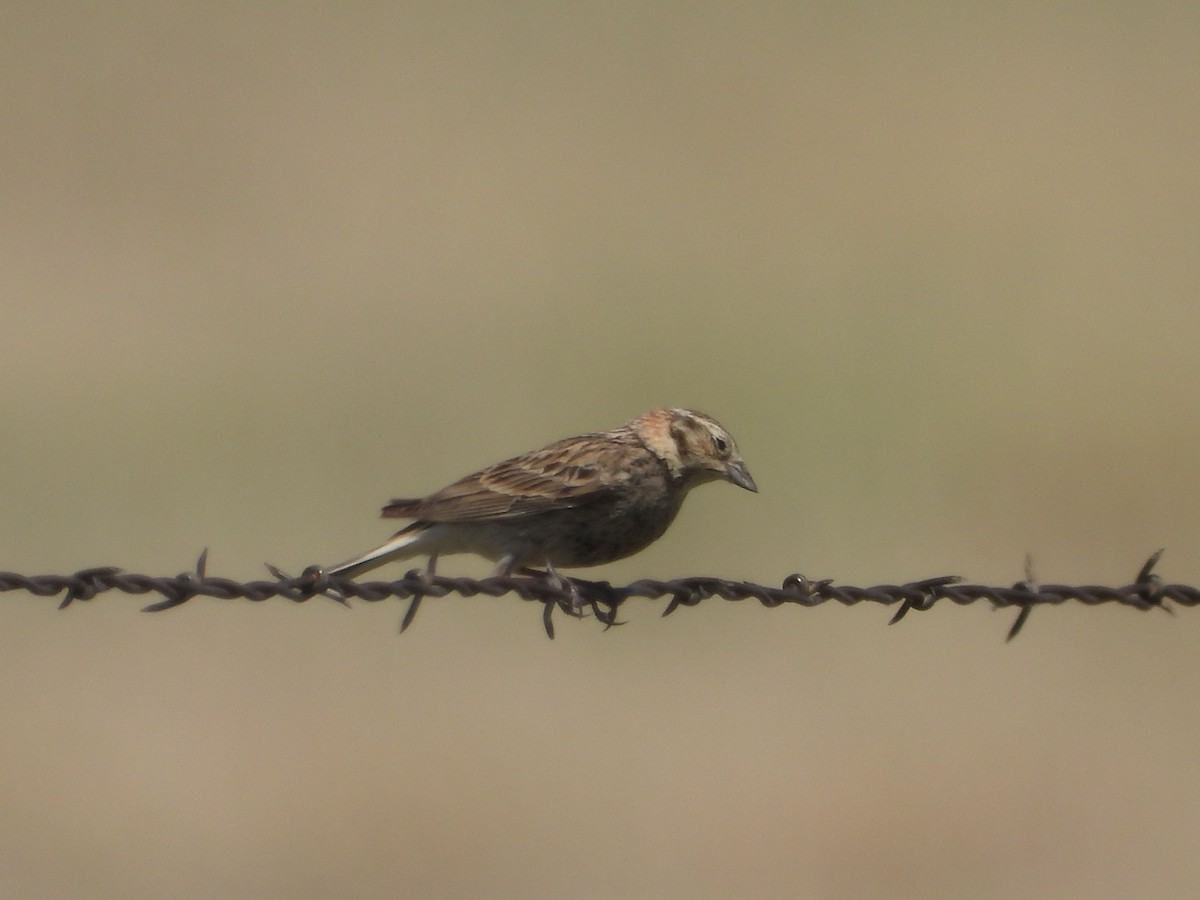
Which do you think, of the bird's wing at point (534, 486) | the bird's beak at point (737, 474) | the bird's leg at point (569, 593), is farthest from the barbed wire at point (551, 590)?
the bird's beak at point (737, 474)

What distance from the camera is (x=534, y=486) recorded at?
348 inches

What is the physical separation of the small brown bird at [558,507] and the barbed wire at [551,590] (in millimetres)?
1838

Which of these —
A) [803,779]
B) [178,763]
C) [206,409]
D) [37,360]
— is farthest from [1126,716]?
[37,360]

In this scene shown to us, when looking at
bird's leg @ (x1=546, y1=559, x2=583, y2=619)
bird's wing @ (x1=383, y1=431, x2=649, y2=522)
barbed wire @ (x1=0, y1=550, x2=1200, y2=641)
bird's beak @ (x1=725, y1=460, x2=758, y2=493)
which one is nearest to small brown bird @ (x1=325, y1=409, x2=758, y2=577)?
bird's wing @ (x1=383, y1=431, x2=649, y2=522)

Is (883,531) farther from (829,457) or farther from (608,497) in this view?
(608,497)

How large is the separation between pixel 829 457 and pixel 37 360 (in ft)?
31.0

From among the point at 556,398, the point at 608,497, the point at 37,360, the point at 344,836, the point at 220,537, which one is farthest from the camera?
the point at 37,360

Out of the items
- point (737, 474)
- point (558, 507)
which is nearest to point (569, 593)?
point (558, 507)

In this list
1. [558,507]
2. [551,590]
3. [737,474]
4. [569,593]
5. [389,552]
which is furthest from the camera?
[737,474]

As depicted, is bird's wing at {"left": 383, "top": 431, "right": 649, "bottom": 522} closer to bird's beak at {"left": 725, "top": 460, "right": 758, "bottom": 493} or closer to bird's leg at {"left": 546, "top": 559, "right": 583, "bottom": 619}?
bird's beak at {"left": 725, "top": 460, "right": 758, "bottom": 493}

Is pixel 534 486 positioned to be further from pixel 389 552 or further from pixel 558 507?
pixel 389 552

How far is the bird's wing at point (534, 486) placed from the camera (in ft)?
28.8

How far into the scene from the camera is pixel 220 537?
1803 cm

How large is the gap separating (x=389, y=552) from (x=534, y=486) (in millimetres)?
713
